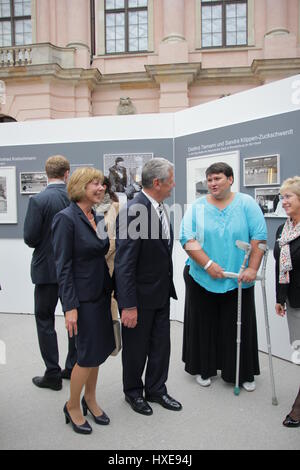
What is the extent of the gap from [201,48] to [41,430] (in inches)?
595

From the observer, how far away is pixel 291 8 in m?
14.4

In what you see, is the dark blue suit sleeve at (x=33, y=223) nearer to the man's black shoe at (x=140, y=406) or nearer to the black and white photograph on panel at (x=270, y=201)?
the man's black shoe at (x=140, y=406)

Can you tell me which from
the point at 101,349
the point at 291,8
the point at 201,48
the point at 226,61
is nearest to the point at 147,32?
the point at 201,48

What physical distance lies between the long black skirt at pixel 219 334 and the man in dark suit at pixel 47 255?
42.3 inches

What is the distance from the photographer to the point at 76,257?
262cm

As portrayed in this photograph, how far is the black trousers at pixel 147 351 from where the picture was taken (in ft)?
10.0

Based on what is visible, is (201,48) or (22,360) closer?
(22,360)

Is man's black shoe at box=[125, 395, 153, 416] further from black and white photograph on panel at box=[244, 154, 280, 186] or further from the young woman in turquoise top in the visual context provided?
black and white photograph on panel at box=[244, 154, 280, 186]

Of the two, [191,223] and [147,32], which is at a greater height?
[147,32]

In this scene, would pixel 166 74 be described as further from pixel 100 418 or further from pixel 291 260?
pixel 100 418

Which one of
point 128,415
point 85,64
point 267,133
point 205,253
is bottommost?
point 128,415

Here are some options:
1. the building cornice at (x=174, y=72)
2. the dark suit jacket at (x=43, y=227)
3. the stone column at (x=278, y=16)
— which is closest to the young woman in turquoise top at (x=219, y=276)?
the dark suit jacket at (x=43, y=227)

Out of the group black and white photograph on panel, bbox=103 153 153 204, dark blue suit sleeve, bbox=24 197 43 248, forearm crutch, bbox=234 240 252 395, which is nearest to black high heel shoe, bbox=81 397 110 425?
forearm crutch, bbox=234 240 252 395

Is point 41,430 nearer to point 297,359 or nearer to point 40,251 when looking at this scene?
point 40,251
